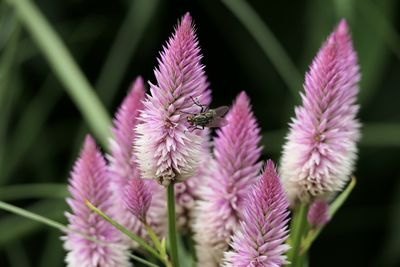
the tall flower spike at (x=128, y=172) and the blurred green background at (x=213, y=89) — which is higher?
the blurred green background at (x=213, y=89)

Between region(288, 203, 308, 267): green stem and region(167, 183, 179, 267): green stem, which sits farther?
region(288, 203, 308, 267): green stem

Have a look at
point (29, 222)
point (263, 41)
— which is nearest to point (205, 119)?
point (263, 41)

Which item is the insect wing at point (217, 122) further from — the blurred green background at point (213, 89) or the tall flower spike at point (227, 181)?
the blurred green background at point (213, 89)

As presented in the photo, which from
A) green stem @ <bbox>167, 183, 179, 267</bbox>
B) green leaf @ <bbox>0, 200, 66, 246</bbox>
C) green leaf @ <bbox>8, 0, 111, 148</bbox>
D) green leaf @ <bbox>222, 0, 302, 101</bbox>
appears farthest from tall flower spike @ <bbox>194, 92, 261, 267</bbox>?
green leaf @ <bbox>0, 200, 66, 246</bbox>

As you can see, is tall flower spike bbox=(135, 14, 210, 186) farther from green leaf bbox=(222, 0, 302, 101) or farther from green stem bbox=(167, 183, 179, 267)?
green leaf bbox=(222, 0, 302, 101)

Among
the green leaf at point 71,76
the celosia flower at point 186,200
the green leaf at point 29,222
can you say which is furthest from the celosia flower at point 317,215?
the green leaf at point 29,222

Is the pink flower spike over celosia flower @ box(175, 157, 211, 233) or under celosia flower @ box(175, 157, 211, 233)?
under
